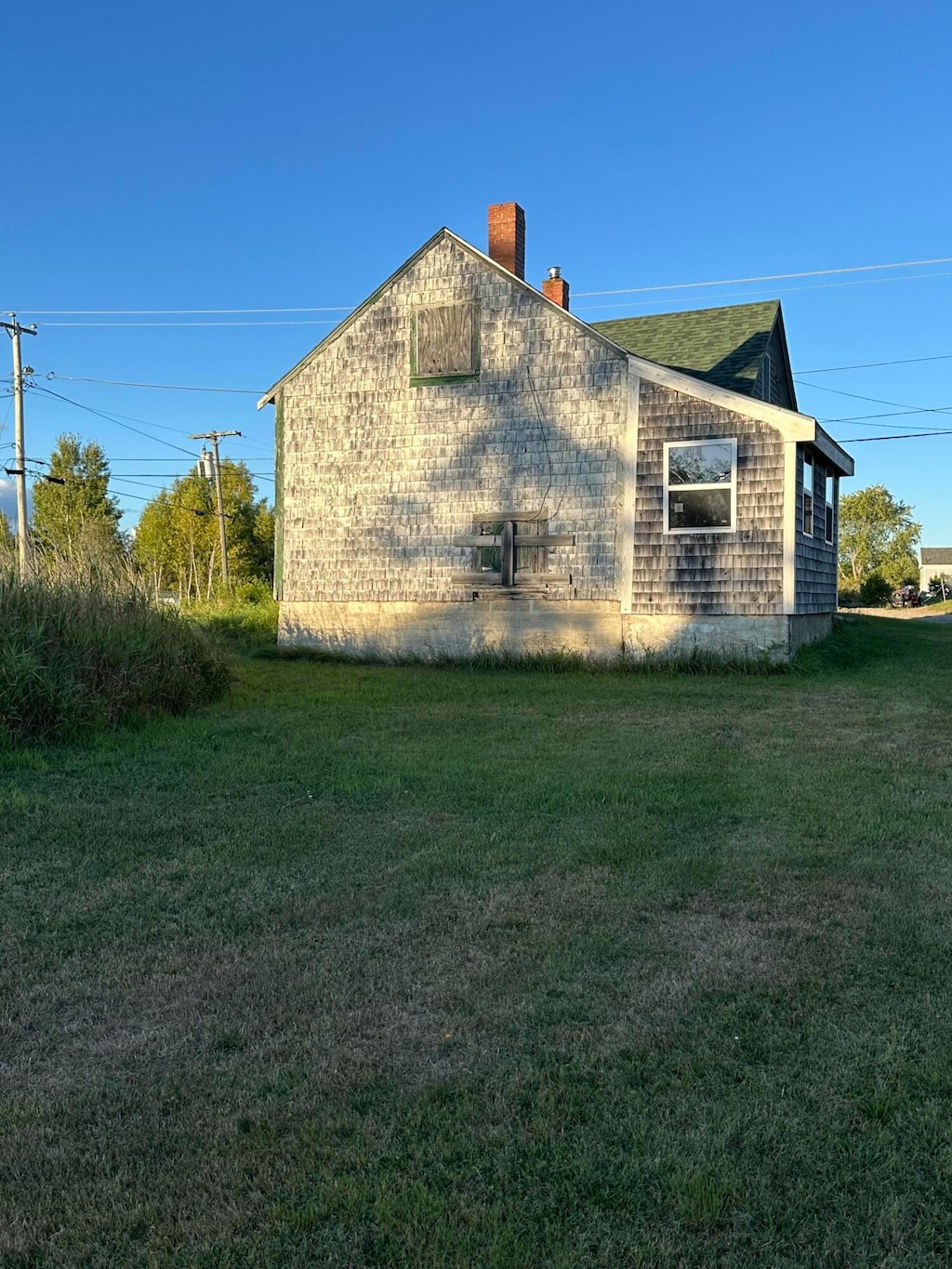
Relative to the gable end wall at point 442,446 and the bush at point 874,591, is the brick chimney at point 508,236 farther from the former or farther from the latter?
the bush at point 874,591

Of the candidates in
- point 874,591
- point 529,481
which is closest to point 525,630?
point 529,481

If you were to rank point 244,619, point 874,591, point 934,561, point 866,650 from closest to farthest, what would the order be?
1. point 866,650
2. point 244,619
3. point 874,591
4. point 934,561

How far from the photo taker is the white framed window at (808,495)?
16266 mm

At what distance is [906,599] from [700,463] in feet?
140

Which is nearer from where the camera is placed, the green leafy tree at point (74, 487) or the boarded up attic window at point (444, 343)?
the boarded up attic window at point (444, 343)

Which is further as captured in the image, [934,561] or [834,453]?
[934,561]

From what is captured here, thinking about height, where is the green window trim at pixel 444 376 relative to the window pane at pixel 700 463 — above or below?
above

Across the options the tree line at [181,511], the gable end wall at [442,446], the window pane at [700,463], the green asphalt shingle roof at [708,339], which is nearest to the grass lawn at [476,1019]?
the window pane at [700,463]

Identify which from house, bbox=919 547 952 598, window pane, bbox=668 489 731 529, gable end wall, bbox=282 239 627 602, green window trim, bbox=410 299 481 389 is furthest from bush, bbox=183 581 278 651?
house, bbox=919 547 952 598

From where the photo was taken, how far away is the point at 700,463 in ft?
51.3

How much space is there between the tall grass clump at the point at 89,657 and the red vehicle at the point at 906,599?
48682mm

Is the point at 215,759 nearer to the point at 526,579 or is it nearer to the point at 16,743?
the point at 16,743

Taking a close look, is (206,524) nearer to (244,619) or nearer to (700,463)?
(244,619)

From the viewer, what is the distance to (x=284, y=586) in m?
18.9
